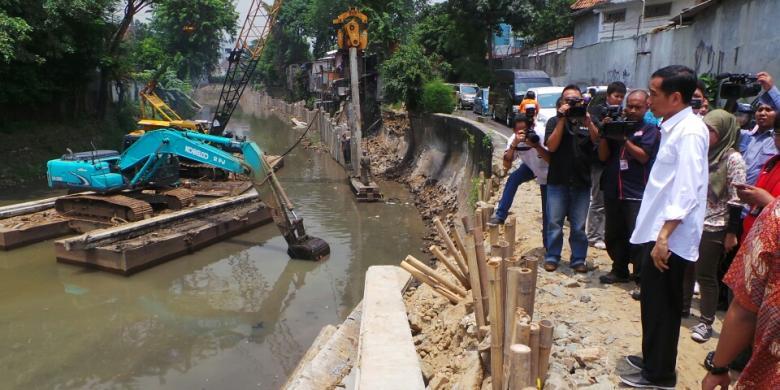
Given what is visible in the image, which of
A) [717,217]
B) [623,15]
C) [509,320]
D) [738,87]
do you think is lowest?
[509,320]

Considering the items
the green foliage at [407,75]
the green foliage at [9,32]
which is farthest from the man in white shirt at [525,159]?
the green foliage at [407,75]

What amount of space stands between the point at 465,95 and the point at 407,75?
717 cm

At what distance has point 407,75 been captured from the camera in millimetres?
18172

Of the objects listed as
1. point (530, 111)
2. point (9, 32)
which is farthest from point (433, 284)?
point (9, 32)

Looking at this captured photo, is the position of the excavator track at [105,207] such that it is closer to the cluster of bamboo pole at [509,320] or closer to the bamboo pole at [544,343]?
the cluster of bamboo pole at [509,320]

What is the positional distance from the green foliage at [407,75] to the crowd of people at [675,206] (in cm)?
1334

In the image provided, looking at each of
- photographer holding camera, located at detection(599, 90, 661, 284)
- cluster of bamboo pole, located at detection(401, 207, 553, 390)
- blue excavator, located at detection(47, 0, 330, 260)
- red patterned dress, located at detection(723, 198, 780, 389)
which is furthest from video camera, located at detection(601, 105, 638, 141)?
blue excavator, located at detection(47, 0, 330, 260)

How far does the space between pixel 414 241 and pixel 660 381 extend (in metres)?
8.28

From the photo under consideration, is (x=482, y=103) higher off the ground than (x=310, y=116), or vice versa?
(x=482, y=103)

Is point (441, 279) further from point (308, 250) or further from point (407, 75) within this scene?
point (407, 75)

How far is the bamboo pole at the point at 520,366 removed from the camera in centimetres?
241

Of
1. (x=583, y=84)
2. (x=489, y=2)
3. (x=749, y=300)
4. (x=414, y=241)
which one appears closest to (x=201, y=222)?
(x=414, y=241)

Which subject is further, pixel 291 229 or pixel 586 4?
pixel 586 4

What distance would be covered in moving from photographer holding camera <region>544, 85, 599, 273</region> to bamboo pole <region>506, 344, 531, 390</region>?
247 centimetres
